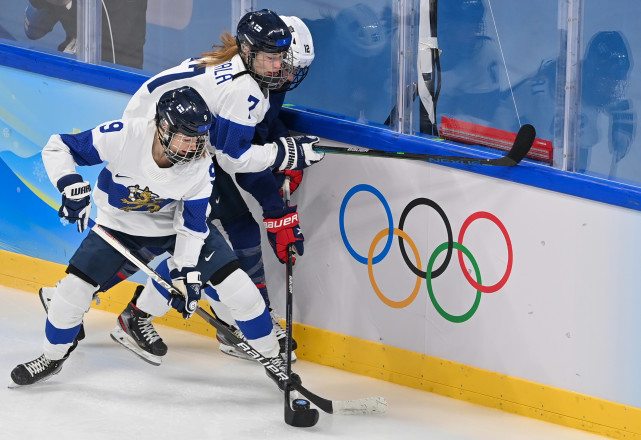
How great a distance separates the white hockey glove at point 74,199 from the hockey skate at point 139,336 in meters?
0.83

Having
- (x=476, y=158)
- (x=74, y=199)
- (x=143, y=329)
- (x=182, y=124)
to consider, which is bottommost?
(x=143, y=329)

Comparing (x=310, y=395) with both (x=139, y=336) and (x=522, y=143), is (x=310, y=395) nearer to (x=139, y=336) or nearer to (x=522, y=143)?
(x=139, y=336)

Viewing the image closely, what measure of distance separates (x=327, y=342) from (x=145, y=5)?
163cm

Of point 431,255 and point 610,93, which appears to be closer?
point 610,93

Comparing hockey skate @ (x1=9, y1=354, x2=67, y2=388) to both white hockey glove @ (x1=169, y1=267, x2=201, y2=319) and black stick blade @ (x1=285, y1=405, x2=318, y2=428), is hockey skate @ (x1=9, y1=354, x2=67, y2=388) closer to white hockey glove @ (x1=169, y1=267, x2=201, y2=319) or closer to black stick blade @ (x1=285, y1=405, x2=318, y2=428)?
white hockey glove @ (x1=169, y1=267, x2=201, y2=319)

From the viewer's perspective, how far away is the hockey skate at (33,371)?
11.7 feet

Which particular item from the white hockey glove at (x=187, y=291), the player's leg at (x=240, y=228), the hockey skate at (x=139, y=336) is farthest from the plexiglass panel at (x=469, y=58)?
the hockey skate at (x=139, y=336)

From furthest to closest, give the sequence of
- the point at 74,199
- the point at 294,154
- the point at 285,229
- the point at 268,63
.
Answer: the point at 285,229
the point at 294,154
the point at 268,63
the point at 74,199

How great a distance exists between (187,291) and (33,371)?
1.98ft

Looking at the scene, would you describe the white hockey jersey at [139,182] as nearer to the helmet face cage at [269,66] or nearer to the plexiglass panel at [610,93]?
the helmet face cage at [269,66]

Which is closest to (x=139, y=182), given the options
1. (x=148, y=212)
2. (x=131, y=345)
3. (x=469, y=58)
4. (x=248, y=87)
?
(x=148, y=212)

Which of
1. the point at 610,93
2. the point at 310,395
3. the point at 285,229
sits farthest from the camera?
the point at 285,229

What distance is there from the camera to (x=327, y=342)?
13.2ft

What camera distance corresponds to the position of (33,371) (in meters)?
3.56
